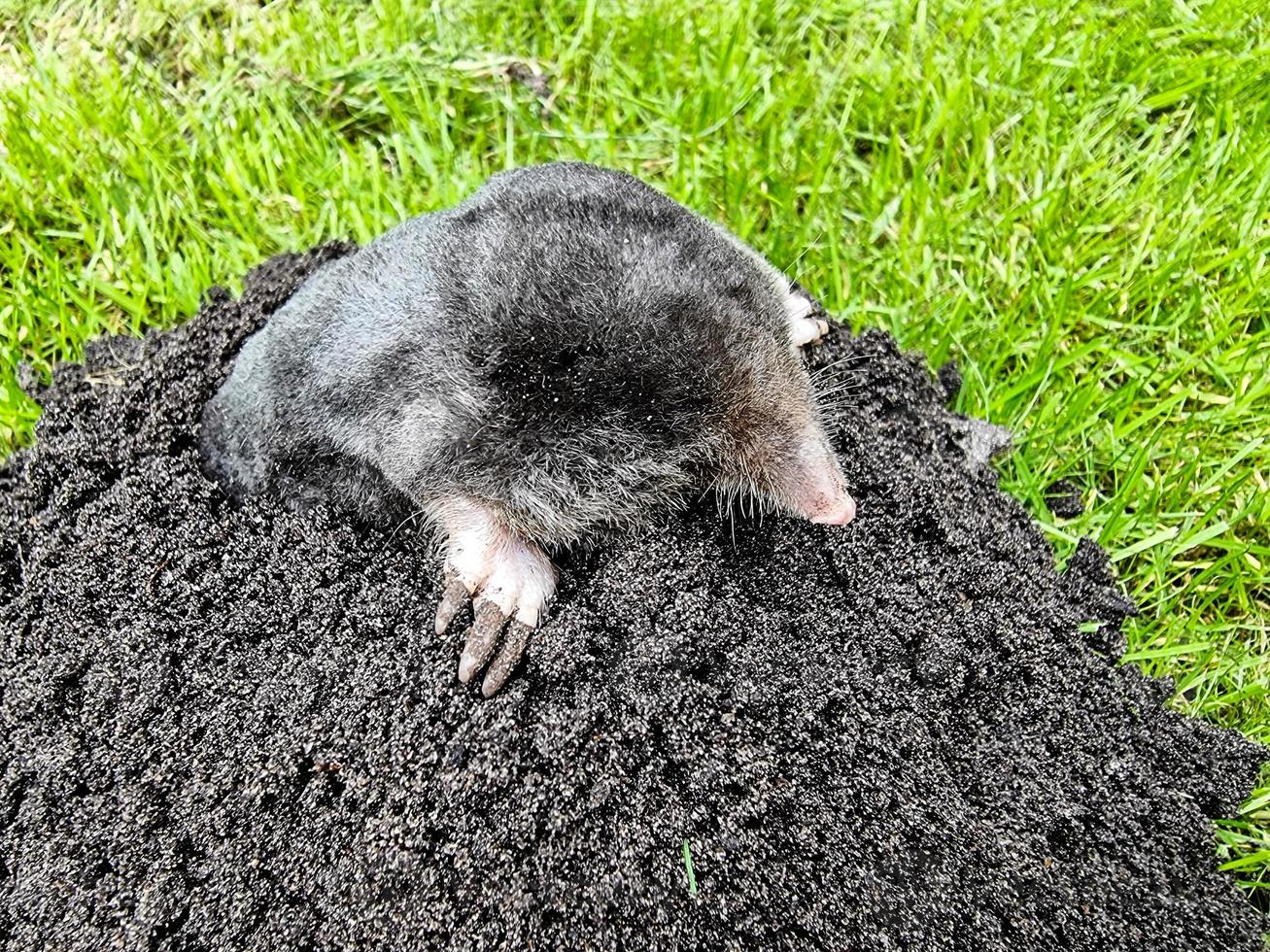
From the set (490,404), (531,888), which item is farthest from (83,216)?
(531,888)

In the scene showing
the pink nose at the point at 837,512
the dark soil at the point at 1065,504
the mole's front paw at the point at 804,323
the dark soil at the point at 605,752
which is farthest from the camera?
the dark soil at the point at 1065,504

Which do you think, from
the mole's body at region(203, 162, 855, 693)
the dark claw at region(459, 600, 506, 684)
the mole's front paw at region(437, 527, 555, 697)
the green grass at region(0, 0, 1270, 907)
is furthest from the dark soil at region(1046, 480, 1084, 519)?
the dark claw at region(459, 600, 506, 684)

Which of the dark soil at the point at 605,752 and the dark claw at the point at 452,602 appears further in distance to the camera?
the dark claw at the point at 452,602

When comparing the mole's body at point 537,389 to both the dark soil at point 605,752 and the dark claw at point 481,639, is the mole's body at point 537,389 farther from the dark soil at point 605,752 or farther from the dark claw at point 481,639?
the dark soil at point 605,752

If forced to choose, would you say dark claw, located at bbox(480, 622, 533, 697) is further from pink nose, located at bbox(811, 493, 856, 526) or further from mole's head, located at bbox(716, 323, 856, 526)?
pink nose, located at bbox(811, 493, 856, 526)

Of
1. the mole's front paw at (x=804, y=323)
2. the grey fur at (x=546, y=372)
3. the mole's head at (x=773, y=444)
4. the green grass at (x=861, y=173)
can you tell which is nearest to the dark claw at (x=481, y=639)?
the grey fur at (x=546, y=372)

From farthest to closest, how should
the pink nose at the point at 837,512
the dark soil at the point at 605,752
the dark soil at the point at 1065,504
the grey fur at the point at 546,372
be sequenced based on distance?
the dark soil at the point at 1065,504
the pink nose at the point at 837,512
the grey fur at the point at 546,372
the dark soil at the point at 605,752

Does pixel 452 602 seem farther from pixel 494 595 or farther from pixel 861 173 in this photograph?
pixel 861 173

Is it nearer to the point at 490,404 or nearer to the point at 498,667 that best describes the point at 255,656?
the point at 498,667
